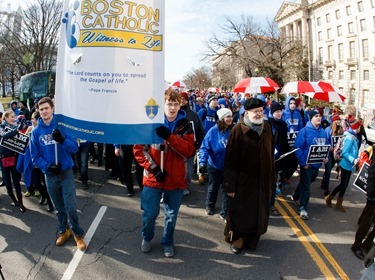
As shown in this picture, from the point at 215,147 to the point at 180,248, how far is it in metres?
1.72

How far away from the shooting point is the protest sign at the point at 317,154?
5066mm

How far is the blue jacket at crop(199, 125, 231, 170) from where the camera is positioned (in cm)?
495

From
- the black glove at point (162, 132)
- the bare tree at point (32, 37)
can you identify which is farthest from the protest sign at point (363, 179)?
the bare tree at point (32, 37)

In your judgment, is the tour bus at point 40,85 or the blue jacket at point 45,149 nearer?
Answer: the blue jacket at point 45,149

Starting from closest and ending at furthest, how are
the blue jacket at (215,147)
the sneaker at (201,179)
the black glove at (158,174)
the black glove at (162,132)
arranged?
the black glove at (162,132)
the black glove at (158,174)
the blue jacket at (215,147)
the sneaker at (201,179)

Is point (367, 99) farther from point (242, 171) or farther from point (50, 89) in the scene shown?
point (242, 171)

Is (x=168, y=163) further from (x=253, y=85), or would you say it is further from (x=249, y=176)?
(x=253, y=85)

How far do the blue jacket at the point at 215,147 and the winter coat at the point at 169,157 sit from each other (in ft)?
4.28

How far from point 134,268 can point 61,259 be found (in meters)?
1.00

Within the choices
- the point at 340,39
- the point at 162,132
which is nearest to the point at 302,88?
the point at 162,132

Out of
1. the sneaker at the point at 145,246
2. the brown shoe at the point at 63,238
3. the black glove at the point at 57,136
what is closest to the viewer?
the black glove at the point at 57,136

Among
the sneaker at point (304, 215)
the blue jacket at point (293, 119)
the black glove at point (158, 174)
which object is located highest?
the blue jacket at point (293, 119)

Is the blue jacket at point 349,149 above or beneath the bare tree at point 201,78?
beneath

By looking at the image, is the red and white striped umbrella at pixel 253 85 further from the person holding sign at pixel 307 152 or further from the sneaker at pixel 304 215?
the sneaker at pixel 304 215
